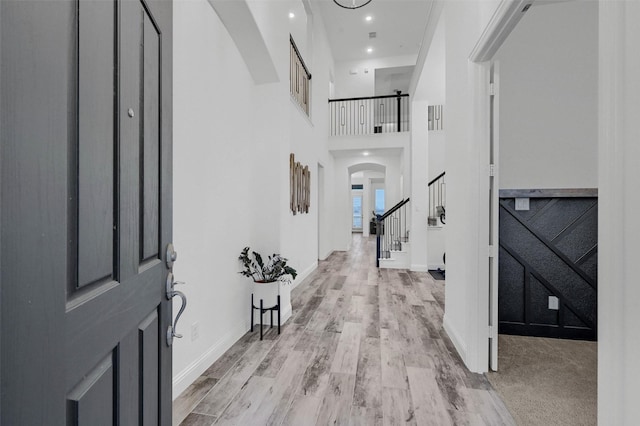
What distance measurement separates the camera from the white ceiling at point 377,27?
652 cm

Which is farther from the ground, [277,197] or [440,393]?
[277,197]

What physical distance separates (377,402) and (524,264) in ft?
6.38

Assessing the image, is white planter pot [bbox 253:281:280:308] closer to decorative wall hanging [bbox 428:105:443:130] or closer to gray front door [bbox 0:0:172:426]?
gray front door [bbox 0:0:172:426]

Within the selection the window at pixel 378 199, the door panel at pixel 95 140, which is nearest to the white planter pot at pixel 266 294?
the door panel at pixel 95 140

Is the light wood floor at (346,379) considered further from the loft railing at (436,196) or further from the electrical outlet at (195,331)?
the loft railing at (436,196)

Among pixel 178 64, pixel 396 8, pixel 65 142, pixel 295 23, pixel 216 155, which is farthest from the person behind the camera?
pixel 396 8

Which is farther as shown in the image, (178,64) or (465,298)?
(465,298)

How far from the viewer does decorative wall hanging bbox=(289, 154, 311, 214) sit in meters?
4.32

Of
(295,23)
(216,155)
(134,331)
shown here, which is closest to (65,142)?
(134,331)

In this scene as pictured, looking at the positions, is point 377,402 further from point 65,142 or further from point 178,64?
point 178,64

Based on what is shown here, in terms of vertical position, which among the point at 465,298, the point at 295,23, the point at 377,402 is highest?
the point at 295,23

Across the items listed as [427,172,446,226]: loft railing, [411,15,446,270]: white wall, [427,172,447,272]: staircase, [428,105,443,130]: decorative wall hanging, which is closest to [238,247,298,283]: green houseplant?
[411,15,446,270]: white wall

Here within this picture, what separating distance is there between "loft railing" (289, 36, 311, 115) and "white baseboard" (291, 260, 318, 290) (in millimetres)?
2791

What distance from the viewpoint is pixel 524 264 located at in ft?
9.23
